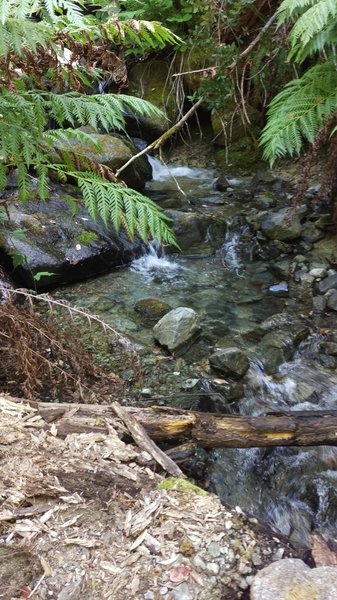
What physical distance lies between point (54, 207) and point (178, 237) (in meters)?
1.40

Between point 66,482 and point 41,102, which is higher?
point 41,102

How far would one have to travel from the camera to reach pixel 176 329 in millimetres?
3461

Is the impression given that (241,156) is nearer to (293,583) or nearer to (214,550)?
(214,550)

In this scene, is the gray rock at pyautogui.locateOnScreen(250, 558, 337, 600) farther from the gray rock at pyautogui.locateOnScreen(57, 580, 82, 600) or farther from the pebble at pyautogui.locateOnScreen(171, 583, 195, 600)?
the gray rock at pyautogui.locateOnScreen(57, 580, 82, 600)

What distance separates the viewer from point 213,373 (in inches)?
124

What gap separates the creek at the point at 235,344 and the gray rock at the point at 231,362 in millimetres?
73

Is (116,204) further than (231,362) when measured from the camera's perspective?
No

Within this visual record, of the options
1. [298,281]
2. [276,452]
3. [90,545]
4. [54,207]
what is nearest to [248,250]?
[298,281]

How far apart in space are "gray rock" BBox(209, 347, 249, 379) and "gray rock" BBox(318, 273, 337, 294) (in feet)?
4.58

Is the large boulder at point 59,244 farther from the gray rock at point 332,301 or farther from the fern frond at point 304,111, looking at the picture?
the gray rock at point 332,301

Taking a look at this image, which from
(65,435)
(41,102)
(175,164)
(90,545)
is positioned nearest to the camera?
(90,545)

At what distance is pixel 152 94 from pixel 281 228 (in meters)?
4.12

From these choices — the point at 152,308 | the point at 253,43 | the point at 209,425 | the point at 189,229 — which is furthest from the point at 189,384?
the point at 253,43

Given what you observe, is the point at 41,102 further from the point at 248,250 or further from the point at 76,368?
the point at 248,250
